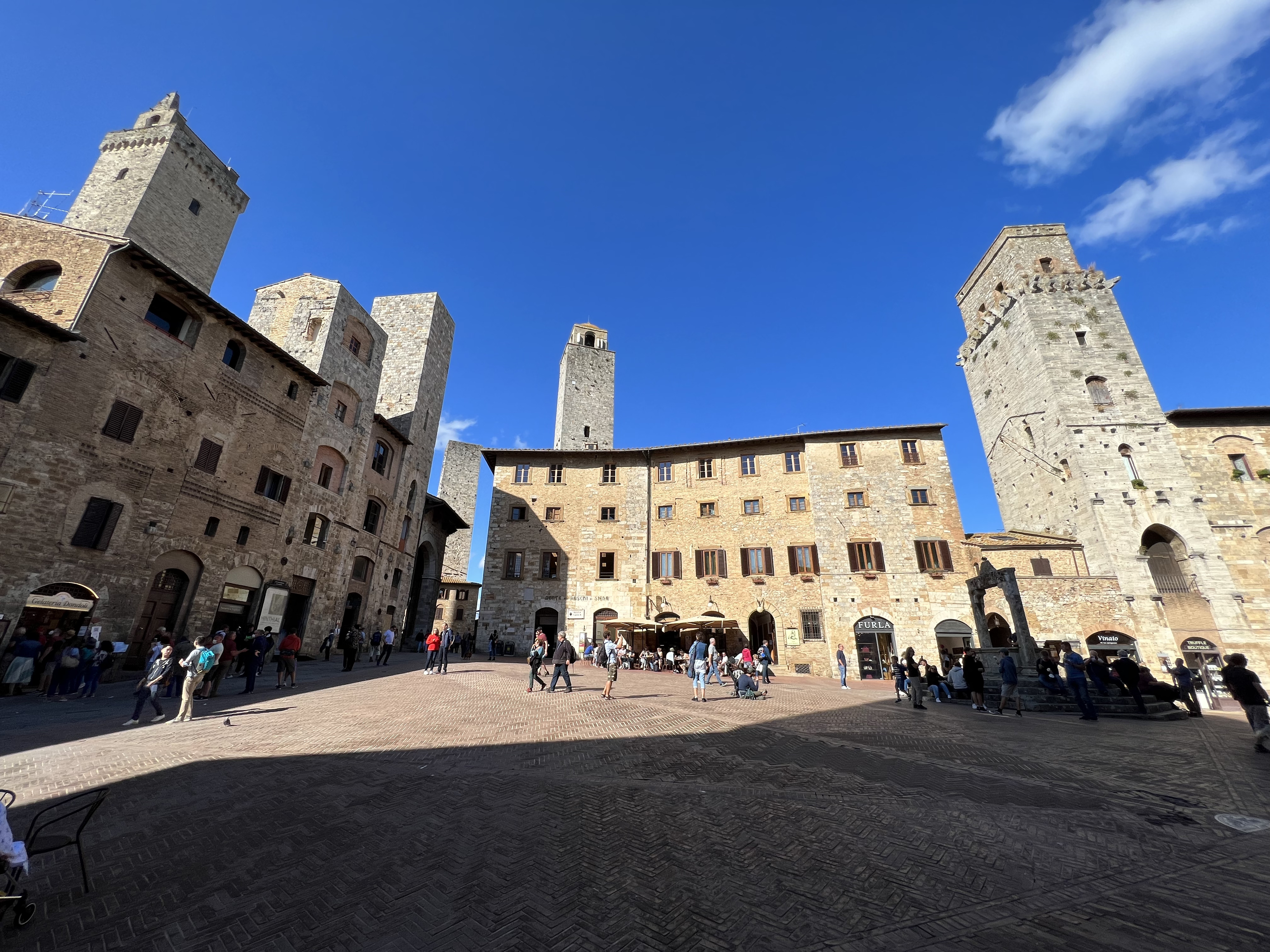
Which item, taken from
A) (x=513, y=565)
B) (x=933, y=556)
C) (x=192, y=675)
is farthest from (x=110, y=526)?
(x=933, y=556)

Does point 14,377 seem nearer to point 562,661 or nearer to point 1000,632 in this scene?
point 562,661

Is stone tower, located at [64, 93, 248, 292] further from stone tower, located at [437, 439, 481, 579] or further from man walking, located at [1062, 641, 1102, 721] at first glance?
man walking, located at [1062, 641, 1102, 721]

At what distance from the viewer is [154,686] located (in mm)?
8930

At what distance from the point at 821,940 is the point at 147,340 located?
21255mm

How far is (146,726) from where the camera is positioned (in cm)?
879

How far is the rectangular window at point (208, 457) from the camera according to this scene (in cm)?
1652

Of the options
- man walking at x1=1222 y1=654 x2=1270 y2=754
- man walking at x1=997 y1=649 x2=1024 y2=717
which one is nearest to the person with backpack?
man walking at x1=1222 y1=654 x2=1270 y2=754

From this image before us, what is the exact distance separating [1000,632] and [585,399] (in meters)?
30.7

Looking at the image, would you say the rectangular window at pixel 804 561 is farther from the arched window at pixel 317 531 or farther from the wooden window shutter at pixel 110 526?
the wooden window shutter at pixel 110 526

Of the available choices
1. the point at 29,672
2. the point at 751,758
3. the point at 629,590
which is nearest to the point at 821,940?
the point at 751,758

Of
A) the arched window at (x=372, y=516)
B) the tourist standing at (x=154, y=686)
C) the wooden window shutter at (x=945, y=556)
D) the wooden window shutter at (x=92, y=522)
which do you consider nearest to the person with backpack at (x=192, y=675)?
the tourist standing at (x=154, y=686)

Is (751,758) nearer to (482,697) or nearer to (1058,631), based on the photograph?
(482,697)

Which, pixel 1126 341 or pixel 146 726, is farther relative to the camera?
pixel 1126 341

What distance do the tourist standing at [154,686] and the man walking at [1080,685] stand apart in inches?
733
